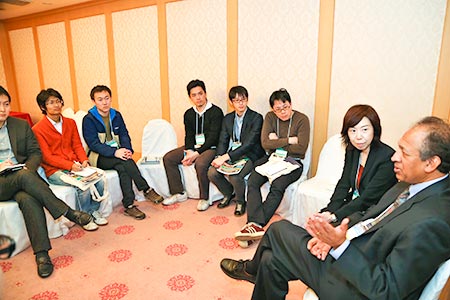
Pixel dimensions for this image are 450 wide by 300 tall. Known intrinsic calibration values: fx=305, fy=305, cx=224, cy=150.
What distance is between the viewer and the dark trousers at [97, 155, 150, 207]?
3.12 meters

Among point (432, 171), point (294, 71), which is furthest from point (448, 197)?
point (294, 71)

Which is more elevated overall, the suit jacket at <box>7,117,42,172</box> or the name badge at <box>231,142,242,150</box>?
the suit jacket at <box>7,117,42,172</box>

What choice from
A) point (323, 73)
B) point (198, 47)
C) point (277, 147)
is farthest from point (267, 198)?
Answer: point (198, 47)

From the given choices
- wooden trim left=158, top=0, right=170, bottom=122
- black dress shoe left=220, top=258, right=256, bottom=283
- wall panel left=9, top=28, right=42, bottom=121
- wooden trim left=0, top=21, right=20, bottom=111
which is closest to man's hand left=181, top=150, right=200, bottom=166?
wooden trim left=158, top=0, right=170, bottom=122

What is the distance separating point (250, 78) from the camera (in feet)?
11.6

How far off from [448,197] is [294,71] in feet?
7.60

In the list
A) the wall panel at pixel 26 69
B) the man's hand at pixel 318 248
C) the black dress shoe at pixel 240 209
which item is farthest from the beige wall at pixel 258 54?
the man's hand at pixel 318 248

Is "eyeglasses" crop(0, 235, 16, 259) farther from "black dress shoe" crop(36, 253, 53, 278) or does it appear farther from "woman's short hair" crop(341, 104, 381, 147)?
"woman's short hair" crop(341, 104, 381, 147)

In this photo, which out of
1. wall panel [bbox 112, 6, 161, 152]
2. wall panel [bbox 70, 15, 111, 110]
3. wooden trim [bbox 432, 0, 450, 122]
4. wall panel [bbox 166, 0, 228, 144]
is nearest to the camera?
wooden trim [bbox 432, 0, 450, 122]

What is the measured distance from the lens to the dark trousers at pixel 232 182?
3025 mm

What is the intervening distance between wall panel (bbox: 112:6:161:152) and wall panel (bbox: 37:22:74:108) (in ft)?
4.01

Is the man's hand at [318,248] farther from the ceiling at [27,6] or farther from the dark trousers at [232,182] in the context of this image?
the ceiling at [27,6]

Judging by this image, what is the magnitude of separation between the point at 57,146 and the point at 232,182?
5.58 ft

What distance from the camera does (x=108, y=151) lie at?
10.3 ft
